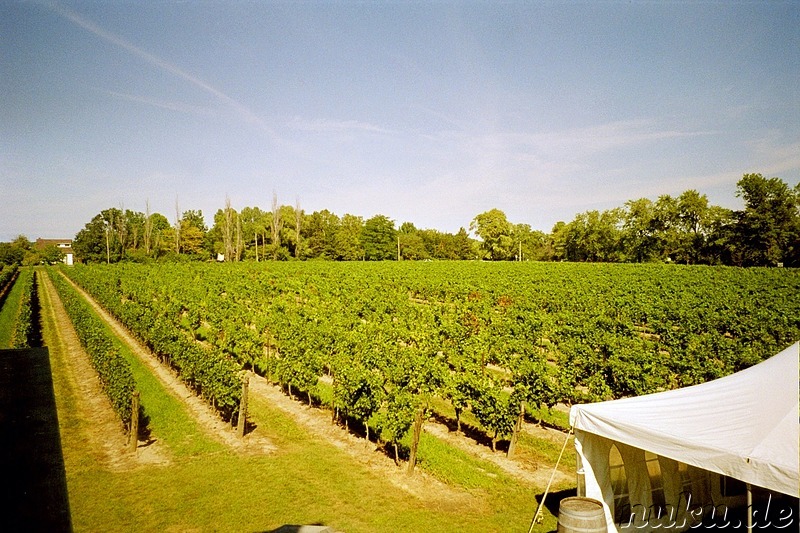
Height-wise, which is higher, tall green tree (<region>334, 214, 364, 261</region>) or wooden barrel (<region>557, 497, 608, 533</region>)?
tall green tree (<region>334, 214, 364, 261</region>)

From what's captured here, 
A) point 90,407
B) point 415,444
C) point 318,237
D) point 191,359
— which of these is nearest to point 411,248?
point 318,237

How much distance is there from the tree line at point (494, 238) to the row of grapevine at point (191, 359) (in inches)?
2561

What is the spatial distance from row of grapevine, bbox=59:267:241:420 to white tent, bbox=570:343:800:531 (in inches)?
425

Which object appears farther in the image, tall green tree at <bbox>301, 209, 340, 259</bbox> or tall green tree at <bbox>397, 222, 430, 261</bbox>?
tall green tree at <bbox>397, 222, 430, 261</bbox>

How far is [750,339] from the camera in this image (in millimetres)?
21938

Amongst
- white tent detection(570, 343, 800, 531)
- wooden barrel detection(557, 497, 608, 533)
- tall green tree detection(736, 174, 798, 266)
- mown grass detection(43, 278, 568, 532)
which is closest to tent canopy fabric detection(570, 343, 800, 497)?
white tent detection(570, 343, 800, 531)

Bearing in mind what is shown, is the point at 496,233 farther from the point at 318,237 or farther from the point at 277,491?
the point at 277,491

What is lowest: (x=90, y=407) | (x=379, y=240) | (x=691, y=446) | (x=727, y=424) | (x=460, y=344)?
(x=90, y=407)

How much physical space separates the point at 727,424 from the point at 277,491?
29.8 ft

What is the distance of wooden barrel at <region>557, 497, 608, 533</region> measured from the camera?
640 cm

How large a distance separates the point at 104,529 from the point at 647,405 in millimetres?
10553

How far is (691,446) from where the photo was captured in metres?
6.29

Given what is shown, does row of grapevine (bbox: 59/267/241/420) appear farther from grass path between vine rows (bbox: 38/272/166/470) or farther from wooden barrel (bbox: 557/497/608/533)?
wooden barrel (bbox: 557/497/608/533)

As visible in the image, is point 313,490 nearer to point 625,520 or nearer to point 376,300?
point 625,520
